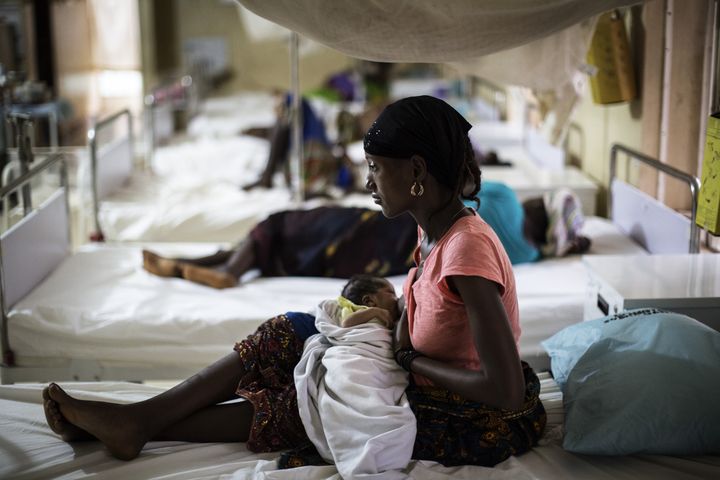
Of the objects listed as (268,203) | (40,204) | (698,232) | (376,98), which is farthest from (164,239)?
(376,98)

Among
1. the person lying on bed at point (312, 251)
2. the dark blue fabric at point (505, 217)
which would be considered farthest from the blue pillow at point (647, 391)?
the person lying on bed at point (312, 251)

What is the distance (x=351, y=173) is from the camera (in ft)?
17.2

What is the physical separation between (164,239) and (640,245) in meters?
2.36

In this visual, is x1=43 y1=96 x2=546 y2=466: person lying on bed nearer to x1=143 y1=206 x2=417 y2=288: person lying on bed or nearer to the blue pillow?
the blue pillow

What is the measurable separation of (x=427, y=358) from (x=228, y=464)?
1.71 feet

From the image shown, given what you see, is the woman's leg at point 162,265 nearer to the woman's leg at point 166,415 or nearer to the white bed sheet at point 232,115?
the woman's leg at point 166,415

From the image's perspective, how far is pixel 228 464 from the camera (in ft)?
6.36

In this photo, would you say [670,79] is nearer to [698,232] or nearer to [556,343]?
[698,232]

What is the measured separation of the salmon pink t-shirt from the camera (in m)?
1.77

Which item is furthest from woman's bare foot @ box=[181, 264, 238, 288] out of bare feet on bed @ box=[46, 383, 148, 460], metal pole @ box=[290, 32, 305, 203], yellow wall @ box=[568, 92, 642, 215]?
yellow wall @ box=[568, 92, 642, 215]

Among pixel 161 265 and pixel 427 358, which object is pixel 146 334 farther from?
pixel 427 358

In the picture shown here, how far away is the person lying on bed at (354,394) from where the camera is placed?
1.82 m

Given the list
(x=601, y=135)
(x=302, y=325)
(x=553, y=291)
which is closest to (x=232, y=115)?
(x=601, y=135)

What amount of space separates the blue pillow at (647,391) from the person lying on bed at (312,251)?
140 centimetres
